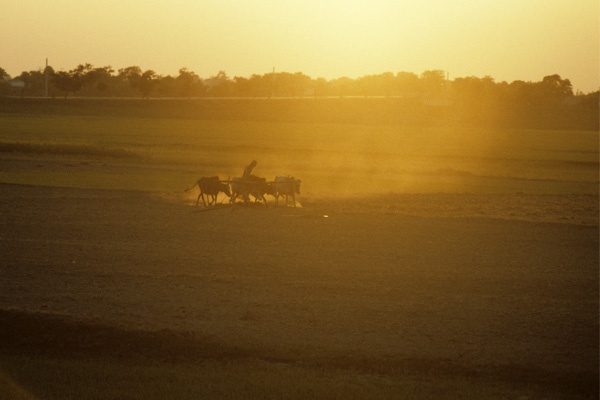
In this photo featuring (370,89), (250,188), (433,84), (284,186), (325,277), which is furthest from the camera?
(370,89)

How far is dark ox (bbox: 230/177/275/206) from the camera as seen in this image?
25359 millimetres

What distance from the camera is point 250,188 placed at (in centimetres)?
2547

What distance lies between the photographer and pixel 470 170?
152 ft

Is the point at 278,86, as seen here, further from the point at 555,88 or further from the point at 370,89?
the point at 555,88

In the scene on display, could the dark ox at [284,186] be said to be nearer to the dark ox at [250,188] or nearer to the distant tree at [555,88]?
the dark ox at [250,188]

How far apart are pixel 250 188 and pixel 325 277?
9471mm

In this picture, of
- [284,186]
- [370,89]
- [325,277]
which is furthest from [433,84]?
[325,277]

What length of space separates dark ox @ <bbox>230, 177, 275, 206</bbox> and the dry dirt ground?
42cm

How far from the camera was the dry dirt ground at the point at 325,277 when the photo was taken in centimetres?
1225

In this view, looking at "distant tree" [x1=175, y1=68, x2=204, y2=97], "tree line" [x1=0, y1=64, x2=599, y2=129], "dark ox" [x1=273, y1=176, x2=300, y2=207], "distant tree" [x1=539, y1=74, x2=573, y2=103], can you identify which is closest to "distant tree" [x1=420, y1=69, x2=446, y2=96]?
"tree line" [x1=0, y1=64, x2=599, y2=129]

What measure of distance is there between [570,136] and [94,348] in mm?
67384

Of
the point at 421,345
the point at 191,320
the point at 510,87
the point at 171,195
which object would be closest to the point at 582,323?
the point at 421,345

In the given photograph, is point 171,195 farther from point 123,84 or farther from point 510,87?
point 123,84

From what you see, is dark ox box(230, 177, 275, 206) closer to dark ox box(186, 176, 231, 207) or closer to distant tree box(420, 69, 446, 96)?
dark ox box(186, 176, 231, 207)
